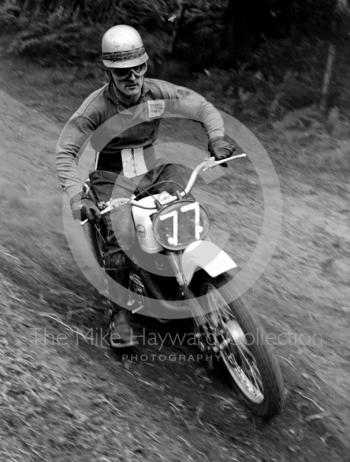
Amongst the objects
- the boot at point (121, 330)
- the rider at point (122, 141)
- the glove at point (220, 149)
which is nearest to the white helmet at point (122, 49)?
the rider at point (122, 141)

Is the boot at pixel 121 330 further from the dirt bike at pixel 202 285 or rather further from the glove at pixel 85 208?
the glove at pixel 85 208

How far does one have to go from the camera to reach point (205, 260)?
13.0ft

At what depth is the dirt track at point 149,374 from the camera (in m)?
3.64

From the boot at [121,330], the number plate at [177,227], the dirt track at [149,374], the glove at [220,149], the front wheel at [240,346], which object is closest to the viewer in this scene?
the dirt track at [149,374]

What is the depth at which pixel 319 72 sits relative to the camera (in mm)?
9336

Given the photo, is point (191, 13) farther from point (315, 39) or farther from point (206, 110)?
point (206, 110)

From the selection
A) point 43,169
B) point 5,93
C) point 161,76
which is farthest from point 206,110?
point 5,93

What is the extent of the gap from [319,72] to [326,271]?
14.1 feet

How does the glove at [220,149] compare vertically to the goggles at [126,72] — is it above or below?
below

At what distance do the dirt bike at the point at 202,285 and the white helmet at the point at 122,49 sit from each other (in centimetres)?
86

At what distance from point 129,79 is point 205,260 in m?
1.42

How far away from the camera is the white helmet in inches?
176

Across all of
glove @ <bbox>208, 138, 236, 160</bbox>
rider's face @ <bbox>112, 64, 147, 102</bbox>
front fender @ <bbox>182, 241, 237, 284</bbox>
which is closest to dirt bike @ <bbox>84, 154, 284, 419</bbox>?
front fender @ <bbox>182, 241, 237, 284</bbox>

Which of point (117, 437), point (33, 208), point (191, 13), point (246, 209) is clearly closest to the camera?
point (117, 437)
